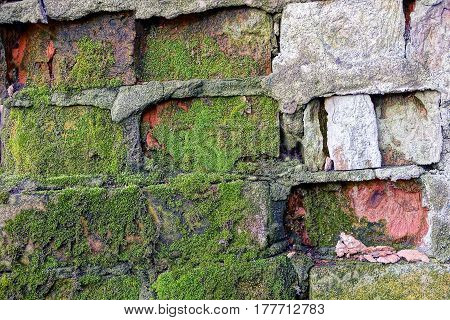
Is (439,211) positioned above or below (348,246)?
above

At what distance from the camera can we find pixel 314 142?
236 centimetres

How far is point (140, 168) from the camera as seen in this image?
2.39m

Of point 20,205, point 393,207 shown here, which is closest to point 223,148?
point 393,207

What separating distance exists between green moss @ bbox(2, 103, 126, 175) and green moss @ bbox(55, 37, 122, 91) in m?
0.10

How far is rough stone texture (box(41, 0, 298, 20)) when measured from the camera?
2.34 meters

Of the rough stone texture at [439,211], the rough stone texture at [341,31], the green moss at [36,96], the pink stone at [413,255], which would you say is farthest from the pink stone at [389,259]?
the green moss at [36,96]

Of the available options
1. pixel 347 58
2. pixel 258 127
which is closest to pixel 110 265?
pixel 258 127

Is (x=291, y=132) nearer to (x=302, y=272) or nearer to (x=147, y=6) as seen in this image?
(x=302, y=272)

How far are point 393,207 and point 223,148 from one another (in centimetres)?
74

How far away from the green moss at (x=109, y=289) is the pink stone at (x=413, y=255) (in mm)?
1072

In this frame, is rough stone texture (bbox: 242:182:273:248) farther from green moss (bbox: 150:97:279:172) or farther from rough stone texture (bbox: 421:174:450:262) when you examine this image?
rough stone texture (bbox: 421:174:450:262)

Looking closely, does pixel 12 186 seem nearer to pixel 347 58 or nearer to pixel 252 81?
pixel 252 81

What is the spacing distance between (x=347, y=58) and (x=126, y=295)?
50.7 inches

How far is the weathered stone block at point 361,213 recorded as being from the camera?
93.3 inches
